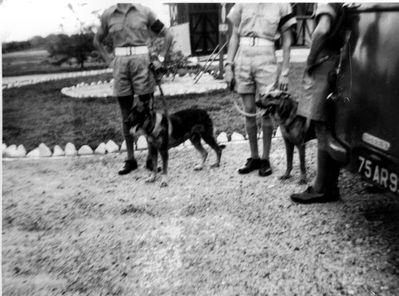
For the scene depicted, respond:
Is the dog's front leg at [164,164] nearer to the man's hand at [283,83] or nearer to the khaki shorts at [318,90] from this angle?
the man's hand at [283,83]

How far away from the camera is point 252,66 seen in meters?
2.42

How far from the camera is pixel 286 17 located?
2324 mm

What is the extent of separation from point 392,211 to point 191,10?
146 centimetres

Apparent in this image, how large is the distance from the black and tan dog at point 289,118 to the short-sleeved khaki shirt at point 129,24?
822 mm

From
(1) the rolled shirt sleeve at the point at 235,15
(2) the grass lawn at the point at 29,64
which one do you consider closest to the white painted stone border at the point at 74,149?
(2) the grass lawn at the point at 29,64

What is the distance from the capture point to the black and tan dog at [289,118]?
89.1 inches

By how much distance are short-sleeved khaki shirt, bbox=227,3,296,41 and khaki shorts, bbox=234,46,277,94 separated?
0.09 m

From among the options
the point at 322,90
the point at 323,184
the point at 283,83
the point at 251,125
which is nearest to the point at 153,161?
the point at 251,125

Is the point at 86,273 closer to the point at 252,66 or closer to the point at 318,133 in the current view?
the point at 318,133

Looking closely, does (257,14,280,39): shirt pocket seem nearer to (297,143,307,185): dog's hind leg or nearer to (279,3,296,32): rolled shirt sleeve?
(279,3,296,32): rolled shirt sleeve

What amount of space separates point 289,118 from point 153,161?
93 cm

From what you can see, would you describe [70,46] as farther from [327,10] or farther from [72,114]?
[327,10]

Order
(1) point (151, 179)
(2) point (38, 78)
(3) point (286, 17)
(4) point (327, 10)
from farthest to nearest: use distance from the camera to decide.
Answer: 1. (1) point (151, 179)
2. (3) point (286, 17)
3. (2) point (38, 78)
4. (4) point (327, 10)

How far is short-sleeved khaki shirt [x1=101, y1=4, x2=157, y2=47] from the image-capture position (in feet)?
7.36
